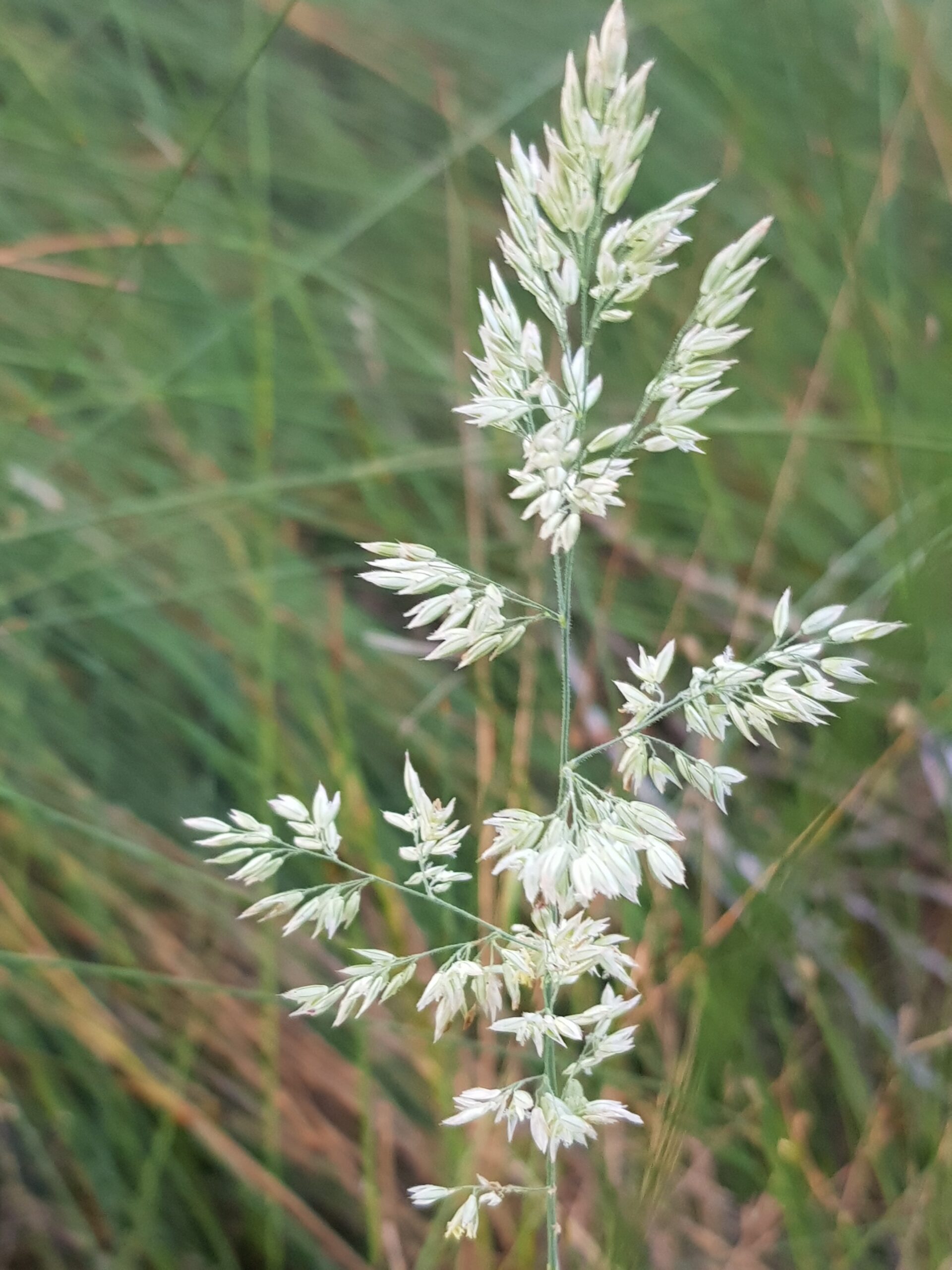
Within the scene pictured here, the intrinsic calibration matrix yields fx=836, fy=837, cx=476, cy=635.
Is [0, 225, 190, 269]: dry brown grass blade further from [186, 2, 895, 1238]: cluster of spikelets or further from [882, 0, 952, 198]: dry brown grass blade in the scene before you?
[882, 0, 952, 198]: dry brown grass blade

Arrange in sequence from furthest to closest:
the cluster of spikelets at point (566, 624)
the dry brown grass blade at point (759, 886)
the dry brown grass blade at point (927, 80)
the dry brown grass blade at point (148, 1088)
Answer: the dry brown grass blade at point (927, 80), the dry brown grass blade at point (148, 1088), the dry brown grass blade at point (759, 886), the cluster of spikelets at point (566, 624)

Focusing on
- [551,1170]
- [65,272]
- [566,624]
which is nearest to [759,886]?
[551,1170]

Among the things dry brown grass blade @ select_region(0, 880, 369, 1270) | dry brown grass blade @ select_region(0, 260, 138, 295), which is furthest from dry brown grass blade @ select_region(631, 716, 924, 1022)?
dry brown grass blade @ select_region(0, 260, 138, 295)

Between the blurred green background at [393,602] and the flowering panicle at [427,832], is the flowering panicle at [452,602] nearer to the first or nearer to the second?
the flowering panicle at [427,832]

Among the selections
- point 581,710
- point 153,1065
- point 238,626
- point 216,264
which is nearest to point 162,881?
point 153,1065

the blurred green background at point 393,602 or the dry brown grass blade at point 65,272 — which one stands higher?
the dry brown grass blade at point 65,272

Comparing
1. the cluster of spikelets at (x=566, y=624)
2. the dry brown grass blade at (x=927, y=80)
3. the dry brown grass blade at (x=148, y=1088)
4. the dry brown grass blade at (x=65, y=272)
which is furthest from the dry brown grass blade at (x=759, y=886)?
the dry brown grass blade at (x=65, y=272)

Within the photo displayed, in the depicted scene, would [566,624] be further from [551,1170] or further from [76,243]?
[76,243]
